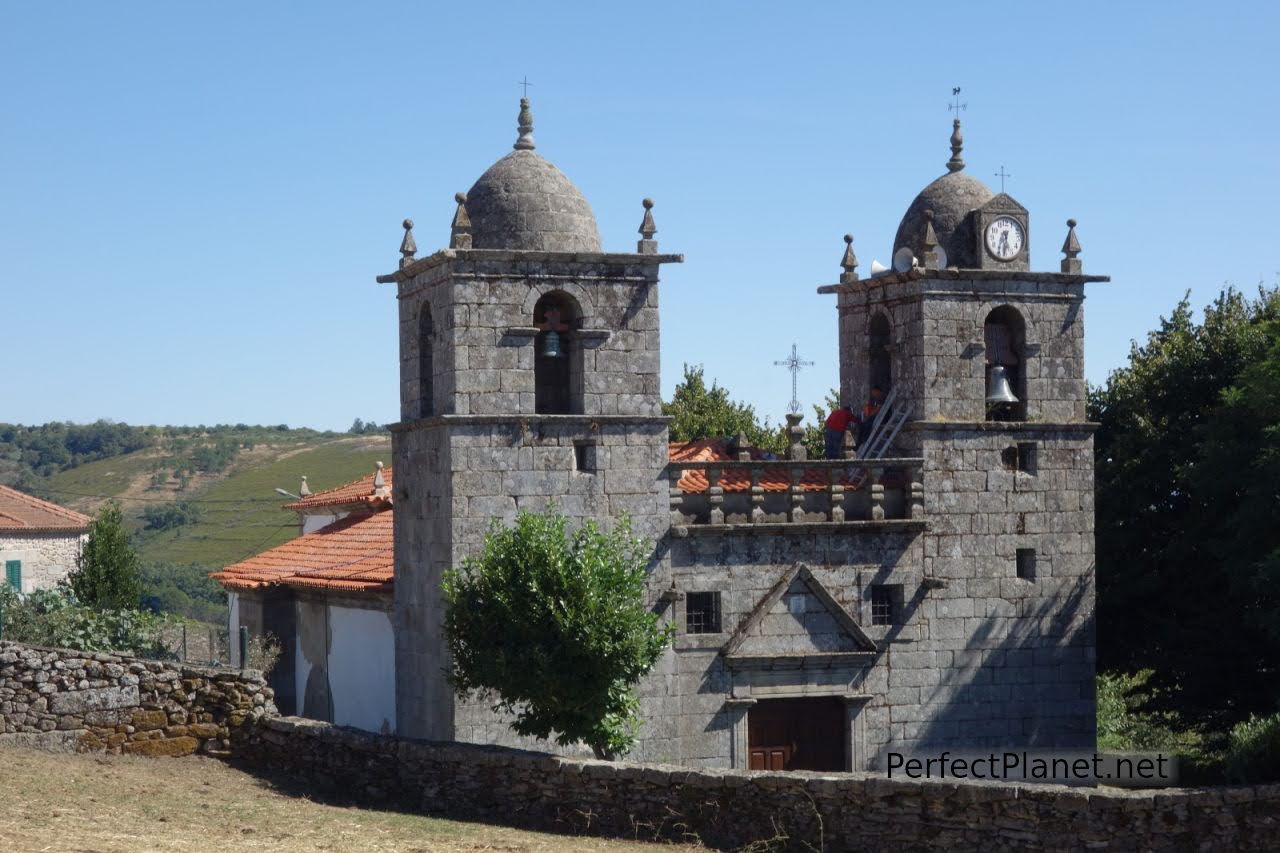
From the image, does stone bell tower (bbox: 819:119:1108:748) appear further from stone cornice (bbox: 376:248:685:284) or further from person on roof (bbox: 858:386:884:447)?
stone cornice (bbox: 376:248:685:284)

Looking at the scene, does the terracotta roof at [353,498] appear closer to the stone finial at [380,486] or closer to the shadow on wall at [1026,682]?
the stone finial at [380,486]

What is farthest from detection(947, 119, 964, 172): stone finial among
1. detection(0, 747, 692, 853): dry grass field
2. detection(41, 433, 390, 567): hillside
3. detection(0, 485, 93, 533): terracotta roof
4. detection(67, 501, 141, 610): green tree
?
detection(41, 433, 390, 567): hillside

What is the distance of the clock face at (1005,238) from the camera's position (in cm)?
2545

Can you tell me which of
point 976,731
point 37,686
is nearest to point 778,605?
point 976,731

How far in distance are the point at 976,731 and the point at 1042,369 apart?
564cm

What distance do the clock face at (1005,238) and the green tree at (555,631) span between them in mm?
8190

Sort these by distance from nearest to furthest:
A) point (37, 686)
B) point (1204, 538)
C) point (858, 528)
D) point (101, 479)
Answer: point (37, 686)
point (858, 528)
point (1204, 538)
point (101, 479)

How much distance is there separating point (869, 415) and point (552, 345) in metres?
5.70

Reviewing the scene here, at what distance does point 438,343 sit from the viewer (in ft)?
76.6

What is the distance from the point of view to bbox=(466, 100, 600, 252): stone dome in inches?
920

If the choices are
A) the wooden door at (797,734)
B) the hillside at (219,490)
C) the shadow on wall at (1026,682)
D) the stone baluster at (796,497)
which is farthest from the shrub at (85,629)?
the hillside at (219,490)

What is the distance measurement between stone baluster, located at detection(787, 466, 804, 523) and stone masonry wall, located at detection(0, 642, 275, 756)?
7.98 m

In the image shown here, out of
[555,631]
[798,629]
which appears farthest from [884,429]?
[555,631]

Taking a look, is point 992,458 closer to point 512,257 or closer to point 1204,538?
point 1204,538
